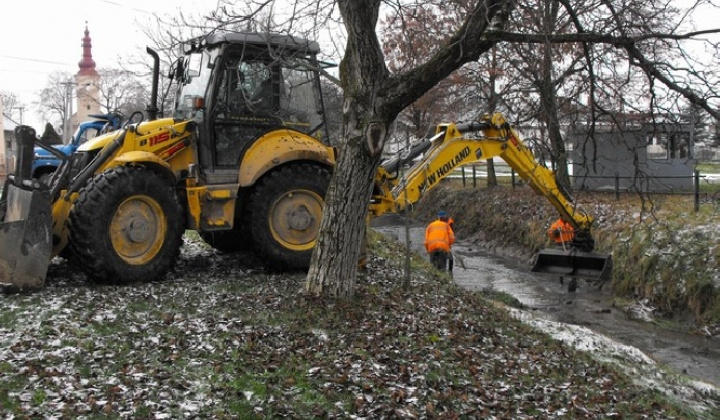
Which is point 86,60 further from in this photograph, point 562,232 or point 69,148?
point 562,232

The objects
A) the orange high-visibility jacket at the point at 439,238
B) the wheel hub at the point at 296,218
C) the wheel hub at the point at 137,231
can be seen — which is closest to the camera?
the wheel hub at the point at 137,231

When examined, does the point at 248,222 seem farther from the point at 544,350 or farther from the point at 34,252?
the point at 544,350

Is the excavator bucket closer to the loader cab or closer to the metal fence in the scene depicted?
the loader cab

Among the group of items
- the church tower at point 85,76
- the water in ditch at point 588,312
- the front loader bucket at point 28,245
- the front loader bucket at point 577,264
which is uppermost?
the church tower at point 85,76

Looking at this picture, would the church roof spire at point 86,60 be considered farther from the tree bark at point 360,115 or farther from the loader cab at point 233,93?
the tree bark at point 360,115

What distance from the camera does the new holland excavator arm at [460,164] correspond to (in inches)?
453

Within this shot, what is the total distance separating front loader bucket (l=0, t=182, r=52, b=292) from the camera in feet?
28.0

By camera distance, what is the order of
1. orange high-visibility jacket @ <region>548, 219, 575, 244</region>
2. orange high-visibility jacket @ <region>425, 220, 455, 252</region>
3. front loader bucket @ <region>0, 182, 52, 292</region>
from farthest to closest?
orange high-visibility jacket @ <region>425, 220, 455, 252</region> < orange high-visibility jacket @ <region>548, 219, 575, 244</region> < front loader bucket @ <region>0, 182, 52, 292</region>

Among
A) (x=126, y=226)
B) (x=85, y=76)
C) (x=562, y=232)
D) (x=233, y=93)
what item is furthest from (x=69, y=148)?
(x=85, y=76)

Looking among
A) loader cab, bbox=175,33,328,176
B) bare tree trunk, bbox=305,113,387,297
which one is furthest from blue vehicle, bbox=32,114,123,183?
bare tree trunk, bbox=305,113,387,297

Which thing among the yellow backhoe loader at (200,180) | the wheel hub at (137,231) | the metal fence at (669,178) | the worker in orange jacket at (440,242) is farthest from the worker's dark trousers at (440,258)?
the wheel hub at (137,231)

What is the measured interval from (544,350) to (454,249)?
13.7 metres

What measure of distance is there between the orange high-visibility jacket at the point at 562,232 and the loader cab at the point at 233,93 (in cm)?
701

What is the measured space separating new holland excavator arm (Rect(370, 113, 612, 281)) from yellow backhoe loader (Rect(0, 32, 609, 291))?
→ 5 cm
